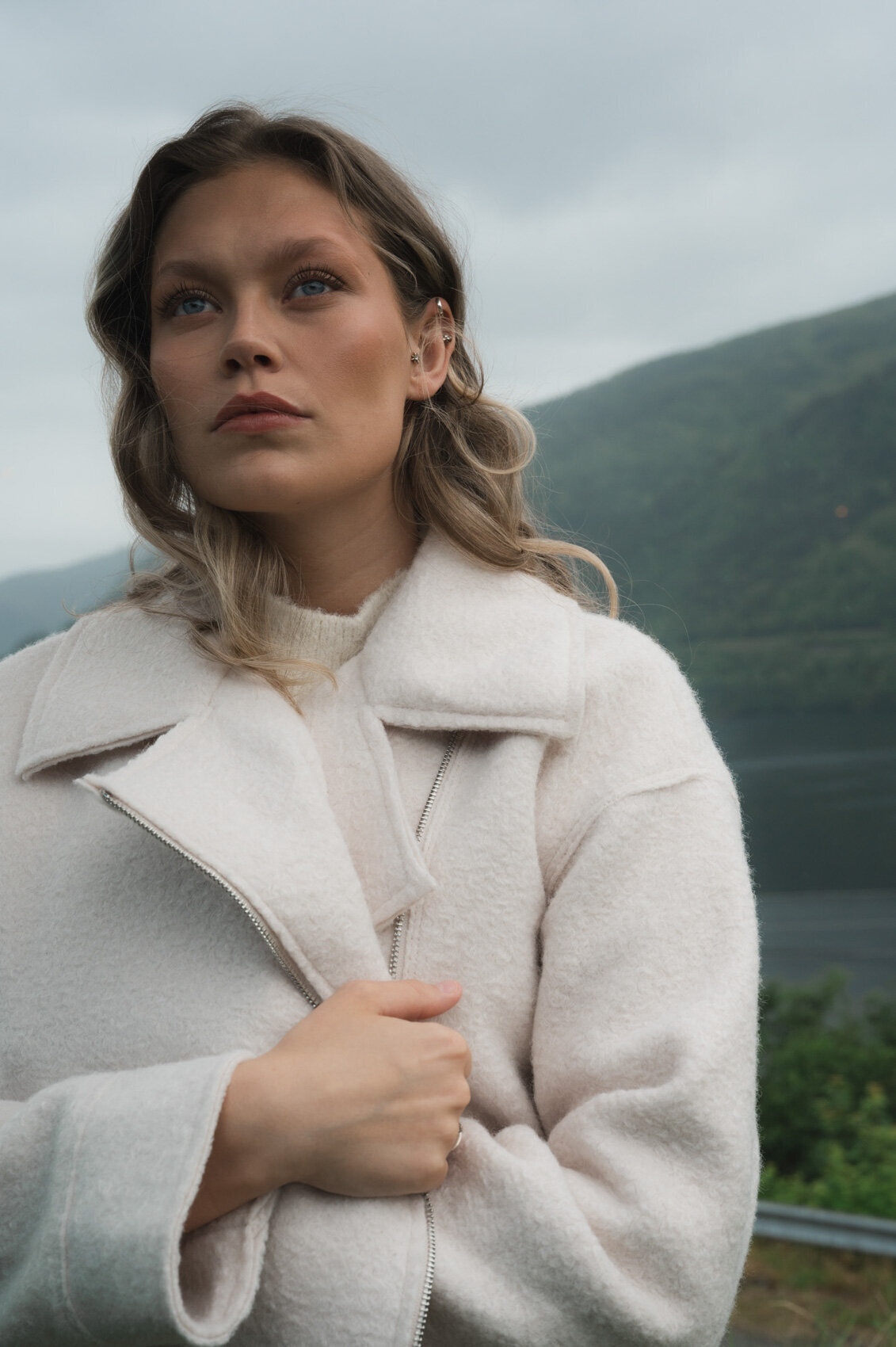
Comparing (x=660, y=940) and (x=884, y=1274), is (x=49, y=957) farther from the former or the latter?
(x=884, y=1274)

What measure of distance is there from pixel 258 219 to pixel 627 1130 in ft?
3.66

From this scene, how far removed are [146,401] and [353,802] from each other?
74 cm

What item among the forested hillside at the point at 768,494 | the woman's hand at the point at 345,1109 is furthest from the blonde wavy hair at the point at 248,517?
the forested hillside at the point at 768,494

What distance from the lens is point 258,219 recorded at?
1313 mm

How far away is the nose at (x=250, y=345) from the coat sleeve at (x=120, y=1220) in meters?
0.77

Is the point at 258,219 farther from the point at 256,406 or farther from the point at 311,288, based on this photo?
the point at 256,406

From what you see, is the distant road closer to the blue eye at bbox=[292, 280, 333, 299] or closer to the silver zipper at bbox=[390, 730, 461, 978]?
the silver zipper at bbox=[390, 730, 461, 978]

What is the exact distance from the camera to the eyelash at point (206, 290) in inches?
51.6

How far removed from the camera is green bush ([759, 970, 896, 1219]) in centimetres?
420

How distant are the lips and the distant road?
11.3 meters

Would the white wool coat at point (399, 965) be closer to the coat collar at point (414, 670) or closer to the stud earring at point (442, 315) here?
the coat collar at point (414, 670)

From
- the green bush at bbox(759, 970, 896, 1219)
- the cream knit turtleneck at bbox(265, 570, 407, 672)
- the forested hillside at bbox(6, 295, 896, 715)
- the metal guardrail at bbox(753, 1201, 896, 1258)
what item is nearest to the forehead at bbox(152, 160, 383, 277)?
the cream knit turtleneck at bbox(265, 570, 407, 672)


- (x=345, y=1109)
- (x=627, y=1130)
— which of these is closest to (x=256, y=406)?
(x=345, y=1109)

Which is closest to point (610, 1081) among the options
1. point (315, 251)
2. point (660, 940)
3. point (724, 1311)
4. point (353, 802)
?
point (660, 940)
